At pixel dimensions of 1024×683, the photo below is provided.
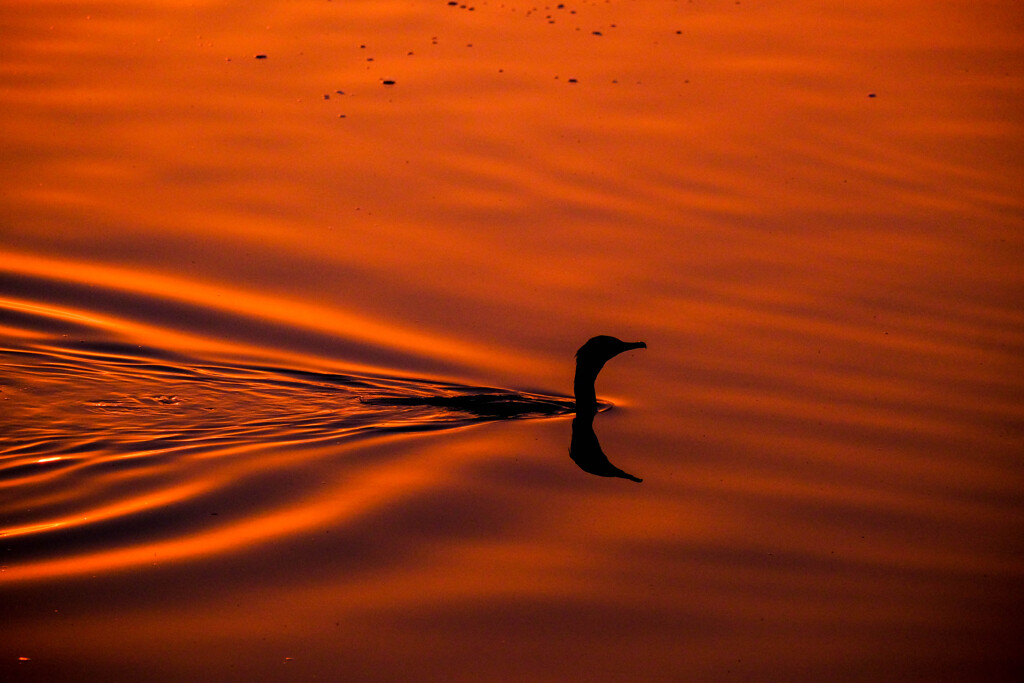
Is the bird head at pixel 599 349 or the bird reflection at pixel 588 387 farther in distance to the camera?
the bird head at pixel 599 349

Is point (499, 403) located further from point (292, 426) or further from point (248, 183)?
point (248, 183)

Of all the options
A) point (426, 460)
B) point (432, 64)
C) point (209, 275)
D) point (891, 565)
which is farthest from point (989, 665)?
point (432, 64)

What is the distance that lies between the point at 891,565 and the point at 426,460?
3.19 metres

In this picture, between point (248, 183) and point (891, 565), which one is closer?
point (891, 565)

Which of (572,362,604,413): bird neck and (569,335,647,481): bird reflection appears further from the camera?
(572,362,604,413): bird neck

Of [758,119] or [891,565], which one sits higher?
[758,119]

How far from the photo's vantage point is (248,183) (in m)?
12.8

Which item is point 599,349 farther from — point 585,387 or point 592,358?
point 585,387

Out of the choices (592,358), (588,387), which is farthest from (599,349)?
(588,387)

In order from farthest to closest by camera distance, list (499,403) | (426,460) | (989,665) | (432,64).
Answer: (432,64) → (499,403) → (426,460) → (989,665)

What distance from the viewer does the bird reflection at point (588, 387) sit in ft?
29.1

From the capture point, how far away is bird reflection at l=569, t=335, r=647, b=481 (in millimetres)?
8867

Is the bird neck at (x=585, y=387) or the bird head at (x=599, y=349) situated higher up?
the bird head at (x=599, y=349)

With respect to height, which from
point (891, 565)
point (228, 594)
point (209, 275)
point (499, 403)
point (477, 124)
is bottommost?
point (228, 594)
